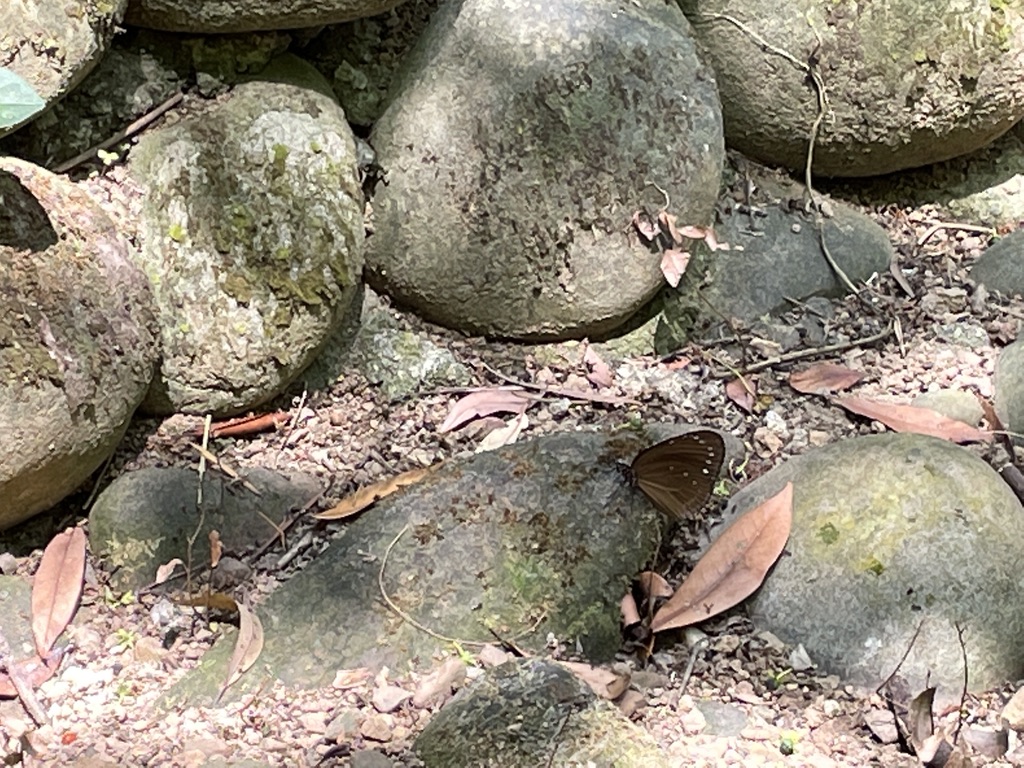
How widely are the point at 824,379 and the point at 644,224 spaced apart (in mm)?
510

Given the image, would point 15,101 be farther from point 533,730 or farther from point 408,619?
point 533,730

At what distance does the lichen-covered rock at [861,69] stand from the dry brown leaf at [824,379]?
69 cm

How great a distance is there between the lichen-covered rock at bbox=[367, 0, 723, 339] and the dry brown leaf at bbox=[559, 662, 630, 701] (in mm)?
937

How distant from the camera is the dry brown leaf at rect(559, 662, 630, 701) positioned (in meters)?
1.72

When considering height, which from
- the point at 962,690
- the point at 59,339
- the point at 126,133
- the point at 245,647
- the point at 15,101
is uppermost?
the point at 15,101

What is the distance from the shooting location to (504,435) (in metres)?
2.31

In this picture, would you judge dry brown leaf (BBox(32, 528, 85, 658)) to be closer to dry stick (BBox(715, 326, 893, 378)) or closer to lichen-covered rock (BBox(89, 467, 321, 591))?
lichen-covered rock (BBox(89, 467, 321, 591))

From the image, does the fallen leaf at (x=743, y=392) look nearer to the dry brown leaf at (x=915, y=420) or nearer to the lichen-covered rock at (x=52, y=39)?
the dry brown leaf at (x=915, y=420)

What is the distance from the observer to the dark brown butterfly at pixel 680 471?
1964 mm

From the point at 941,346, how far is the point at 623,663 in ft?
3.96

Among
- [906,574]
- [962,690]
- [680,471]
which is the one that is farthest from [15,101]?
[962,690]

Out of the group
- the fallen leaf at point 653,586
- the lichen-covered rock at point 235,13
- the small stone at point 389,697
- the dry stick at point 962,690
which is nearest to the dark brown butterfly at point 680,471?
the fallen leaf at point 653,586

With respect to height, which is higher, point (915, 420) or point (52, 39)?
point (52, 39)

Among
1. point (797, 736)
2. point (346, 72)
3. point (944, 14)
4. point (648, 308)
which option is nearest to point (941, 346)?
point (648, 308)
